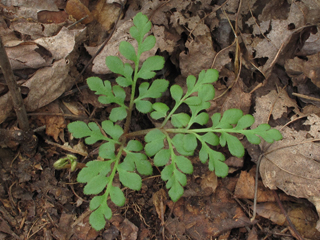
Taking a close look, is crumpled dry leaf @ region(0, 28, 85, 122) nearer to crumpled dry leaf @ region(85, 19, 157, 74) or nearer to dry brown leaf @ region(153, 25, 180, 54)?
crumpled dry leaf @ region(85, 19, 157, 74)

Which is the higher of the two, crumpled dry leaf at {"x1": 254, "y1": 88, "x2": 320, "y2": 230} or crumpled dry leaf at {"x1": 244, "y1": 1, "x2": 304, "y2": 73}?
crumpled dry leaf at {"x1": 244, "y1": 1, "x2": 304, "y2": 73}

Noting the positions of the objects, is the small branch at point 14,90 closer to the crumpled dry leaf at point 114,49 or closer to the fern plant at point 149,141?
the fern plant at point 149,141

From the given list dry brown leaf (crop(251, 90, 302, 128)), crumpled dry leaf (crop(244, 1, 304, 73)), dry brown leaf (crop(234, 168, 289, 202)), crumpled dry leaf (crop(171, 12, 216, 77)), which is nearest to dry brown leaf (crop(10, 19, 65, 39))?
crumpled dry leaf (crop(171, 12, 216, 77))

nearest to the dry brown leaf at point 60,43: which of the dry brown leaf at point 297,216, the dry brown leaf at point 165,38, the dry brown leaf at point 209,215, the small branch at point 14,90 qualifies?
the small branch at point 14,90

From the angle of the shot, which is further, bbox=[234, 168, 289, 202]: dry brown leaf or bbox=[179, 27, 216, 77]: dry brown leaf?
bbox=[179, 27, 216, 77]: dry brown leaf

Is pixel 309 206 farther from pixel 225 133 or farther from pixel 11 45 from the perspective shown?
pixel 11 45

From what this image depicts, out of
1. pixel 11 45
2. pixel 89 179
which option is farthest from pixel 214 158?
pixel 11 45

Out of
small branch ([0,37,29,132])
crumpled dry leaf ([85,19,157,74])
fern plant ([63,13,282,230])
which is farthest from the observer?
crumpled dry leaf ([85,19,157,74])

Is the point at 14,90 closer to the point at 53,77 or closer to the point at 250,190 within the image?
the point at 53,77
